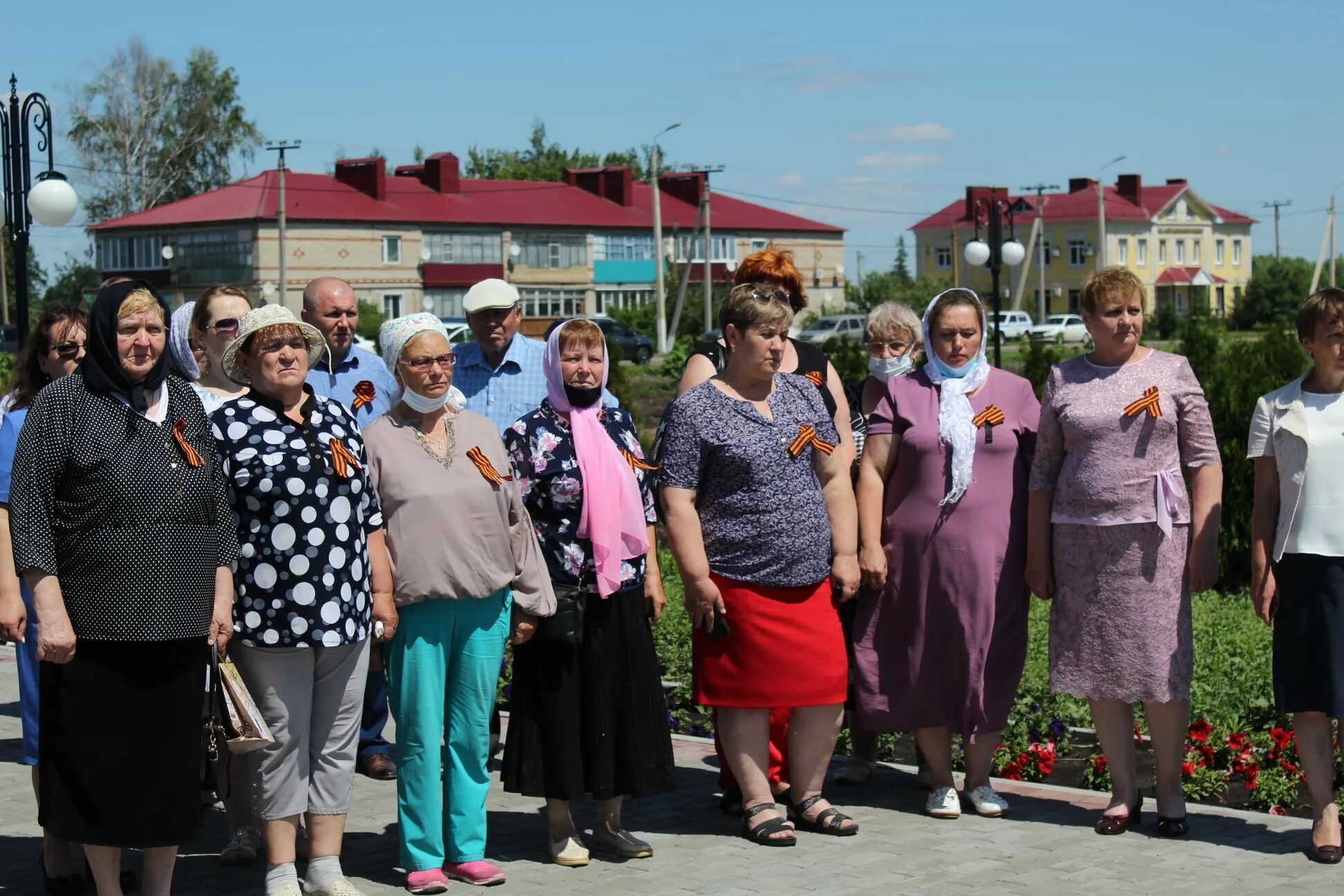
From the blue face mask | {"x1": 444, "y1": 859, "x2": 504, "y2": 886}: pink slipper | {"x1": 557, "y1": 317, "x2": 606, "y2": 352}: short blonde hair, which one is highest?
{"x1": 557, "y1": 317, "x2": 606, "y2": 352}: short blonde hair

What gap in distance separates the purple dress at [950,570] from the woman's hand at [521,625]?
1394 mm

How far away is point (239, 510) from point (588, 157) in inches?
3531

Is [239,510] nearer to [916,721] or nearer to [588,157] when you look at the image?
[916,721]

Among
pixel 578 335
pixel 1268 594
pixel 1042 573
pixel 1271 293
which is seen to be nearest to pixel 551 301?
pixel 1271 293

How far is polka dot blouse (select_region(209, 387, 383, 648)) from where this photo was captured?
488 cm

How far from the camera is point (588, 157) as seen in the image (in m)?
93.1

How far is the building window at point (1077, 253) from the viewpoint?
8619 cm

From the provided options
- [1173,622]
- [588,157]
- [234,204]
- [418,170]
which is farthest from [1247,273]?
[1173,622]

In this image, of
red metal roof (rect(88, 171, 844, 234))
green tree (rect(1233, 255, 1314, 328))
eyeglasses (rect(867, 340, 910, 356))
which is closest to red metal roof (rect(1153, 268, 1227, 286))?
green tree (rect(1233, 255, 1314, 328))

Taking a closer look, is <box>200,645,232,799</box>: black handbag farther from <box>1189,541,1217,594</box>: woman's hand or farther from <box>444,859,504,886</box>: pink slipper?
<box>1189,541,1217,594</box>: woman's hand

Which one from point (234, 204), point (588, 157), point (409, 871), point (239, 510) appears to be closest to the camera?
point (239, 510)

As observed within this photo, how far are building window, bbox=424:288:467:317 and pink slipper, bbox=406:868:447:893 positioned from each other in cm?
6285

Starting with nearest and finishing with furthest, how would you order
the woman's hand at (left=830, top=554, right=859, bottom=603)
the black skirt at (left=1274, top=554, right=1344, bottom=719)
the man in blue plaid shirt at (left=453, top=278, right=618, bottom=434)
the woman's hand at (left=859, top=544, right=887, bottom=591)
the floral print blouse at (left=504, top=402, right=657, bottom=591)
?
the black skirt at (left=1274, top=554, right=1344, bottom=719)
the floral print blouse at (left=504, top=402, right=657, bottom=591)
the woman's hand at (left=830, top=554, right=859, bottom=603)
the woman's hand at (left=859, top=544, right=887, bottom=591)
the man in blue plaid shirt at (left=453, top=278, right=618, bottom=434)

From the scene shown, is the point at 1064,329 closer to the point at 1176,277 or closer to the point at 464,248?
the point at 464,248
